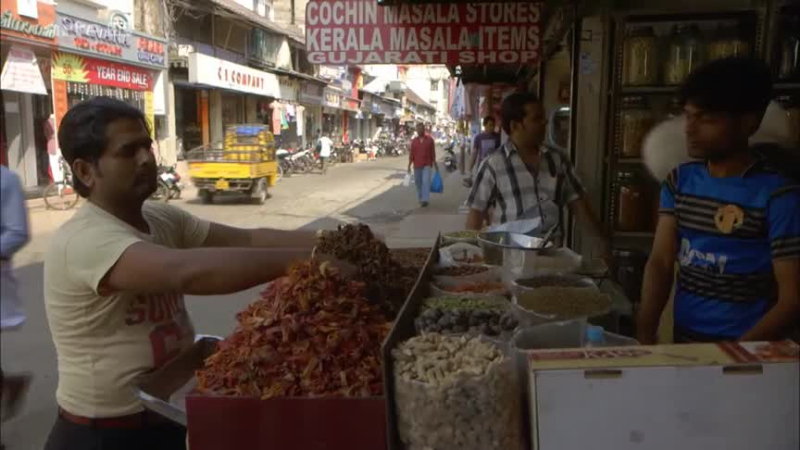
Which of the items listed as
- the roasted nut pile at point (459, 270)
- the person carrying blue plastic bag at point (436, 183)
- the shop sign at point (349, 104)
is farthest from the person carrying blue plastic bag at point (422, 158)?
the shop sign at point (349, 104)

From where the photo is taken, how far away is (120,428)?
5.65 feet

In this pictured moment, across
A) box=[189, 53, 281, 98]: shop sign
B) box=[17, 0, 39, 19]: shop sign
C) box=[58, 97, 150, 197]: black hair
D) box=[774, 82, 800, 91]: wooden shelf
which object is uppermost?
box=[17, 0, 39, 19]: shop sign

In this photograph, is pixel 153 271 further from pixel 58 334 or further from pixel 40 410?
pixel 40 410

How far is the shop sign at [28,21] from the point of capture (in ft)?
39.0

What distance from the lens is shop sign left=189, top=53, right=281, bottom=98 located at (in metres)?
18.1

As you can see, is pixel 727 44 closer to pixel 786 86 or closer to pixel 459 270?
pixel 786 86

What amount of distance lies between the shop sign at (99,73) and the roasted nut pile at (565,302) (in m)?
14.4

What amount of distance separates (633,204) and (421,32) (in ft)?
6.88

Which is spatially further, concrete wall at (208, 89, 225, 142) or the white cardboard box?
concrete wall at (208, 89, 225, 142)

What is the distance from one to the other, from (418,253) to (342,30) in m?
2.51

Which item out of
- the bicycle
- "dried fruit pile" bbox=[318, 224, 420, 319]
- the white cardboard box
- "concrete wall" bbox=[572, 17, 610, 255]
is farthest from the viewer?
the bicycle

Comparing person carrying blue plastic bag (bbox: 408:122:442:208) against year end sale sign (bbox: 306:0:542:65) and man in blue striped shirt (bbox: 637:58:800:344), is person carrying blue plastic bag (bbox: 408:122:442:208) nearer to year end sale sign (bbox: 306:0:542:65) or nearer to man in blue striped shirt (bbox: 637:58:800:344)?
year end sale sign (bbox: 306:0:542:65)

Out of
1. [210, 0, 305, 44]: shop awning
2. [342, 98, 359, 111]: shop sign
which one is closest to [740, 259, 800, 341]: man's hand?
[210, 0, 305, 44]: shop awning

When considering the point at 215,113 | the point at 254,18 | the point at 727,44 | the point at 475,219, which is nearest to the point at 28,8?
the point at 215,113
